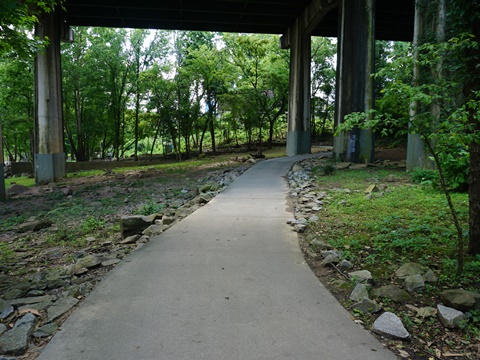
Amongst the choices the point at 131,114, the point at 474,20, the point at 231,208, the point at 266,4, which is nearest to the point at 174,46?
the point at 131,114

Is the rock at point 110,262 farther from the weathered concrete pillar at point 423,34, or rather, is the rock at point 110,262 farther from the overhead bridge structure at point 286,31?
the overhead bridge structure at point 286,31

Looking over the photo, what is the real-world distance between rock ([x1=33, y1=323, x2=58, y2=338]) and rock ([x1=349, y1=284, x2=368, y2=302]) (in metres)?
2.64

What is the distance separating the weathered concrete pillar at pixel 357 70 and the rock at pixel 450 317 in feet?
39.3

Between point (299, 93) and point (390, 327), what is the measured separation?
2181 centimetres

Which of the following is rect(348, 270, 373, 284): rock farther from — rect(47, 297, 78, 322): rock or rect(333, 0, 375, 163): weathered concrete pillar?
rect(333, 0, 375, 163): weathered concrete pillar

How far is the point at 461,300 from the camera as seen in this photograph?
9.85ft

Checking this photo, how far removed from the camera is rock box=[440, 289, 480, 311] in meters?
2.96

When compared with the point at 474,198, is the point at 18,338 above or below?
below

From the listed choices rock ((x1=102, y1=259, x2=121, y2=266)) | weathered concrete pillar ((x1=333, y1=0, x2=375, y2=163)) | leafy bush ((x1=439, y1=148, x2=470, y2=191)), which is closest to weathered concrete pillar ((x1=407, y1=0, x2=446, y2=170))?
weathered concrete pillar ((x1=333, y1=0, x2=375, y2=163))

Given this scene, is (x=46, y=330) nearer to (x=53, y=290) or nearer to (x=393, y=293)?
(x=53, y=290)

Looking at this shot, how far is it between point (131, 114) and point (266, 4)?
15.1 meters

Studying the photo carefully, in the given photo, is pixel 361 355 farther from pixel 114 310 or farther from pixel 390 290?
pixel 114 310

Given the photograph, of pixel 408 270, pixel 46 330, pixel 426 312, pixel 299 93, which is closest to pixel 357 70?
pixel 299 93

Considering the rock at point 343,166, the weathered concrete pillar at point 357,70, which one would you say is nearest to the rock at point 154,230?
the rock at point 343,166
